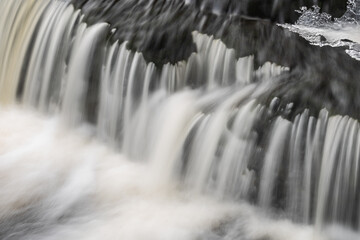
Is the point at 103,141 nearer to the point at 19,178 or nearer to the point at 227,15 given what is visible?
the point at 19,178

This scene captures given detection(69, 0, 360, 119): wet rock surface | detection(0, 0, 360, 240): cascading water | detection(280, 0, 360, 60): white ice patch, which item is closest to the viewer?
detection(0, 0, 360, 240): cascading water

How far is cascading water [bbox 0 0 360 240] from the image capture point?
3.85 metres

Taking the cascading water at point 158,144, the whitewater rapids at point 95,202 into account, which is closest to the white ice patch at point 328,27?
the cascading water at point 158,144

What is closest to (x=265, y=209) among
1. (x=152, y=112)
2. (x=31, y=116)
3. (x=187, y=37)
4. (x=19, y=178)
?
(x=152, y=112)

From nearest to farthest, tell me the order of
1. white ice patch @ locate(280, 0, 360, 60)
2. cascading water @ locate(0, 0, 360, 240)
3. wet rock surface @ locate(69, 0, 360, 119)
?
1. cascading water @ locate(0, 0, 360, 240)
2. wet rock surface @ locate(69, 0, 360, 119)
3. white ice patch @ locate(280, 0, 360, 60)

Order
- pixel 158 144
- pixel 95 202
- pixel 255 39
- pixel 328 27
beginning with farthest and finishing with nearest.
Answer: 1. pixel 328 27
2. pixel 255 39
3. pixel 158 144
4. pixel 95 202

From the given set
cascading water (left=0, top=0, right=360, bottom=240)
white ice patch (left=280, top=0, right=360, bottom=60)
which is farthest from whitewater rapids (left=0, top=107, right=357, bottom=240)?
white ice patch (left=280, top=0, right=360, bottom=60)

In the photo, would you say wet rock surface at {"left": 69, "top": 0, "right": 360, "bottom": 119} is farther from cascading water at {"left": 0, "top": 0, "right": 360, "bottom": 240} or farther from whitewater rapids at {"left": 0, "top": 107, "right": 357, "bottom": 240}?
whitewater rapids at {"left": 0, "top": 107, "right": 357, "bottom": 240}

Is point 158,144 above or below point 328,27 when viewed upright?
below

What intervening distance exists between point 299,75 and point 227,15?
2.92ft

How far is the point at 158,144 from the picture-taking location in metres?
4.34

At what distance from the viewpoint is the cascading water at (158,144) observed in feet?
12.6

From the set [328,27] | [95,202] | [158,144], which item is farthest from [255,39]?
[95,202]

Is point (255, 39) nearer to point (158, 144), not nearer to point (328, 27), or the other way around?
point (328, 27)
